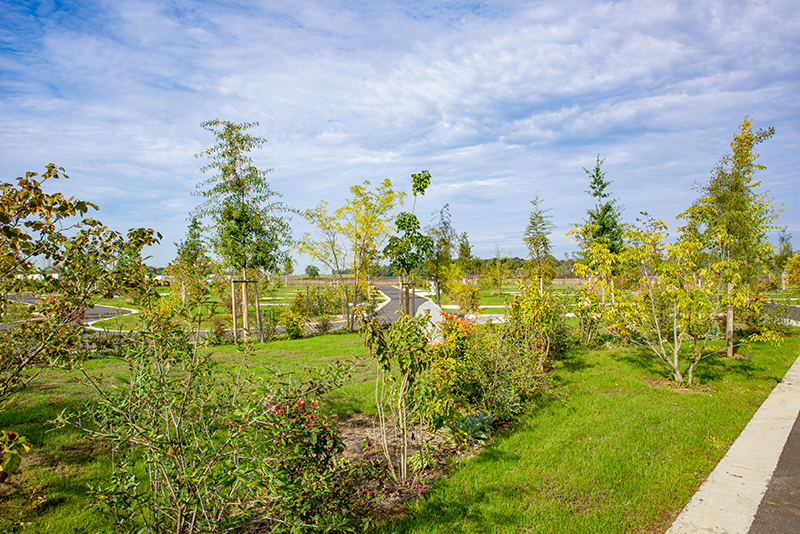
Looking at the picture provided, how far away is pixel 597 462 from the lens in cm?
411

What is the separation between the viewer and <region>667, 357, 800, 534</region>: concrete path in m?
3.19

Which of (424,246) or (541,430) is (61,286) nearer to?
(541,430)

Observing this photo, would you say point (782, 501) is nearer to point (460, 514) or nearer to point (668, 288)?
point (460, 514)

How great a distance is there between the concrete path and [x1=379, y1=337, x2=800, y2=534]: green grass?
4.8 inches

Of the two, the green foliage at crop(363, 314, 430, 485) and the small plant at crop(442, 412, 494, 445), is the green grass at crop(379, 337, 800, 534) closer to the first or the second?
the small plant at crop(442, 412, 494, 445)

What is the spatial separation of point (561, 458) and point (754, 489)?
1627mm

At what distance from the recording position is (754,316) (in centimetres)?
1086

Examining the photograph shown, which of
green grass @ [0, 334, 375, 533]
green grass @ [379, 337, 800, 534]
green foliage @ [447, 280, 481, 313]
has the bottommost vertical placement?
green grass @ [379, 337, 800, 534]

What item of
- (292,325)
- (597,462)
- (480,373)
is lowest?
(597,462)

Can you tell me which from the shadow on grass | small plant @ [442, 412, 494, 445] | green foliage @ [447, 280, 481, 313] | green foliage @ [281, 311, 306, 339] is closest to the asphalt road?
the shadow on grass

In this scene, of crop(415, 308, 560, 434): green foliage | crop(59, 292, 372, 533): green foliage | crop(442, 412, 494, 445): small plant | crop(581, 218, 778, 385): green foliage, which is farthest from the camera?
crop(581, 218, 778, 385): green foliage

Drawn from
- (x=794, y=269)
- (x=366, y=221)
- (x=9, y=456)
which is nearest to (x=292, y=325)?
(x=366, y=221)

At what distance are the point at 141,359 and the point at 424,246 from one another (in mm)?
5378

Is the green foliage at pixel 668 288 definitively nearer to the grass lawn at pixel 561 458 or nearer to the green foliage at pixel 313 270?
the grass lawn at pixel 561 458
